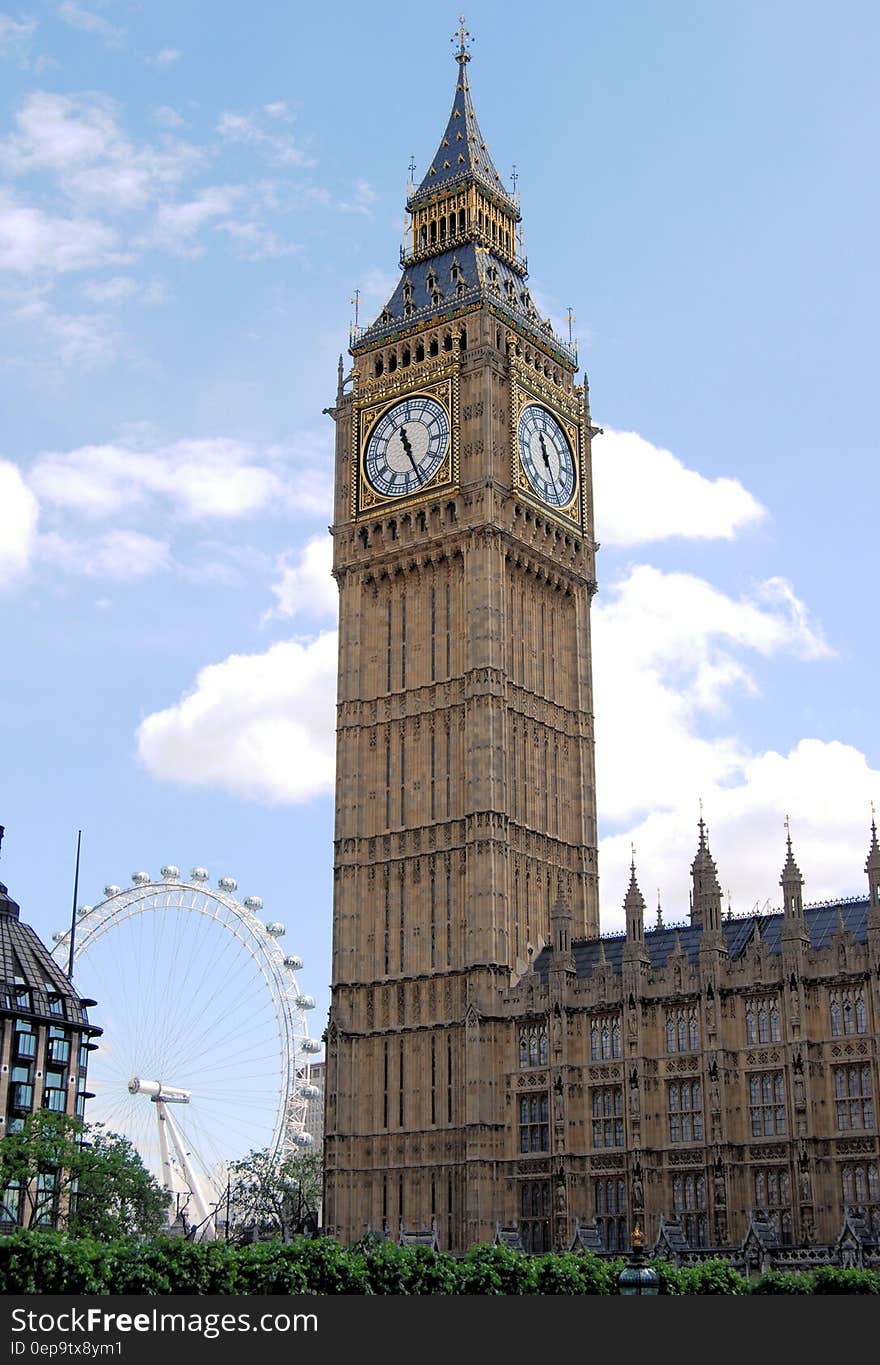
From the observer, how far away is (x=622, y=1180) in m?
90.5

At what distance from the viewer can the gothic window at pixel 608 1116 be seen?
91.3 metres

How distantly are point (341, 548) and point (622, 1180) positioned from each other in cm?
4427

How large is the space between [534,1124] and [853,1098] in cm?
1857

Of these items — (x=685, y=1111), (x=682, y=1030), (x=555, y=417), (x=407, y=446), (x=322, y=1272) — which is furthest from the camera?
(x=555, y=417)

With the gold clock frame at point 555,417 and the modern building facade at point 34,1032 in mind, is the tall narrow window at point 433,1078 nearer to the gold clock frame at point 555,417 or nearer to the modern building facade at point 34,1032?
the modern building facade at point 34,1032

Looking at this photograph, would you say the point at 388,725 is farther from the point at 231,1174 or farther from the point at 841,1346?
the point at 841,1346

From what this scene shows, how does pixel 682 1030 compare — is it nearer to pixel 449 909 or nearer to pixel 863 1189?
pixel 863 1189

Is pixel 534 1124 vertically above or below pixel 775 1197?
above

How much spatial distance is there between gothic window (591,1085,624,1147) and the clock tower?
19.0 feet

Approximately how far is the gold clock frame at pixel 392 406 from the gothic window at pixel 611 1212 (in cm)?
4282

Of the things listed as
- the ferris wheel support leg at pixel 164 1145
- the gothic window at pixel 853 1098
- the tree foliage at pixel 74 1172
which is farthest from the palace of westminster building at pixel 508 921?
the ferris wheel support leg at pixel 164 1145

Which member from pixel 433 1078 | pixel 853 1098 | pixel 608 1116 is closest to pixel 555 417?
pixel 433 1078

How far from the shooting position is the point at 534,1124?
310ft

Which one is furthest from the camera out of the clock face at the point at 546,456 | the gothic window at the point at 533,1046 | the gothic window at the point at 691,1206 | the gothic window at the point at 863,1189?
the clock face at the point at 546,456
